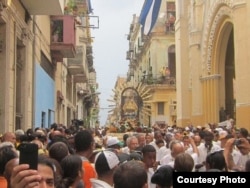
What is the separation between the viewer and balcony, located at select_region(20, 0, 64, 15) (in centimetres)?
1788

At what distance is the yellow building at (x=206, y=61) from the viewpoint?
92.3 ft

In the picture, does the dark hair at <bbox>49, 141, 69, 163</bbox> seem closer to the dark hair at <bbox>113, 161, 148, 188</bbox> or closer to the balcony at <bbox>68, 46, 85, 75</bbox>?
the dark hair at <bbox>113, 161, 148, 188</bbox>

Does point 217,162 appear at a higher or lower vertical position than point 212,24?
lower

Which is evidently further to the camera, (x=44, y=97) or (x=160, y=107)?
(x=160, y=107)

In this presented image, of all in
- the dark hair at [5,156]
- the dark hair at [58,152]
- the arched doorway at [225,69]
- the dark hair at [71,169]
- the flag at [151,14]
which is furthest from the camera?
the arched doorway at [225,69]

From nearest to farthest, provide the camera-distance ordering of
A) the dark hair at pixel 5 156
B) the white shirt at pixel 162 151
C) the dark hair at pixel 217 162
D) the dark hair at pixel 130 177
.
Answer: the dark hair at pixel 130 177
the dark hair at pixel 5 156
the dark hair at pixel 217 162
the white shirt at pixel 162 151

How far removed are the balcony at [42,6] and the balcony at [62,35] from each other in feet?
16.2

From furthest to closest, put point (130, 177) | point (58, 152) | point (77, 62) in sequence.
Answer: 1. point (77, 62)
2. point (58, 152)
3. point (130, 177)

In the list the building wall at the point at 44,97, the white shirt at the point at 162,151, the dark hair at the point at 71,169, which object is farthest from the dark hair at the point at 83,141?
the building wall at the point at 44,97

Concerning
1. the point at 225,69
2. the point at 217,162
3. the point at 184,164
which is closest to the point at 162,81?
the point at 225,69

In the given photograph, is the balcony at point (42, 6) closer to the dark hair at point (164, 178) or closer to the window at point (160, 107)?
the dark hair at point (164, 178)

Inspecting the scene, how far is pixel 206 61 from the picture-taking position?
96.7 feet

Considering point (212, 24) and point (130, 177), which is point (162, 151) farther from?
point (212, 24)

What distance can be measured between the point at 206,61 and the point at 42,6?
13.3 meters
